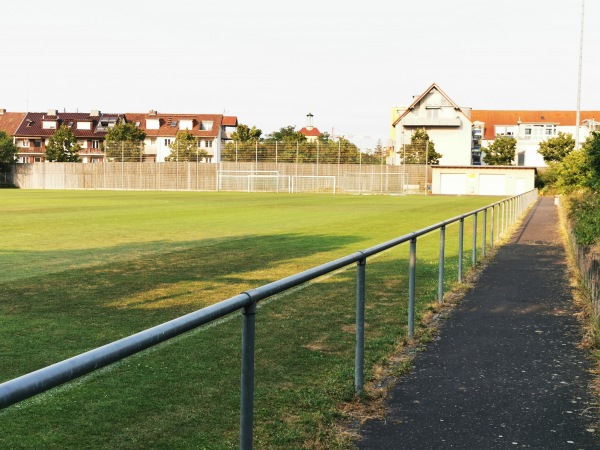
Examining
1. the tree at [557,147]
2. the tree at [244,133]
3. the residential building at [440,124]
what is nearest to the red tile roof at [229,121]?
the tree at [244,133]

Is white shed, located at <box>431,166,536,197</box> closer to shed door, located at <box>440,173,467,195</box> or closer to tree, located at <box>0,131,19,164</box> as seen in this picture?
shed door, located at <box>440,173,467,195</box>

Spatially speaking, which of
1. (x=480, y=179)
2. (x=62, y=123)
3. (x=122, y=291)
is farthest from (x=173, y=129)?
(x=122, y=291)

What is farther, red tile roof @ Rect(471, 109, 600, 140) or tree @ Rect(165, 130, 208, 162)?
red tile roof @ Rect(471, 109, 600, 140)

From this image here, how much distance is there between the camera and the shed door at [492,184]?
73.6 metres

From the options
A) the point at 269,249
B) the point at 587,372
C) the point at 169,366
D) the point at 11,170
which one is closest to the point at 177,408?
the point at 169,366

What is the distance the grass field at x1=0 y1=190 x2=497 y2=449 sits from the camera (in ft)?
15.6

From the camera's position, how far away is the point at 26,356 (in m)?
6.50

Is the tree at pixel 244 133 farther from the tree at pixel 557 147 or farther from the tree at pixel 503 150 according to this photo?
the tree at pixel 557 147

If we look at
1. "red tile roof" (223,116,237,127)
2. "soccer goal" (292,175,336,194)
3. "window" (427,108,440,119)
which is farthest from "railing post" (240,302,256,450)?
"red tile roof" (223,116,237,127)

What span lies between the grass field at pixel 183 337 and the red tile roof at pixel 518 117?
359ft

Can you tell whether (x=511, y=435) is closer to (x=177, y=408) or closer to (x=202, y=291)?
(x=177, y=408)

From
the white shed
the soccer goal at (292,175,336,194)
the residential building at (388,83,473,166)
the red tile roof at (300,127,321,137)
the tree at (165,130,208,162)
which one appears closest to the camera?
the white shed

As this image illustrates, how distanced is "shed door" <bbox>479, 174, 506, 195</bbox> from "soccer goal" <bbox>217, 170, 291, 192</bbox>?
19.6m

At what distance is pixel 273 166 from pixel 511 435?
72.3 m
